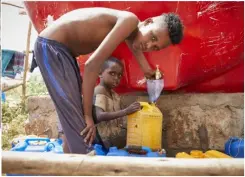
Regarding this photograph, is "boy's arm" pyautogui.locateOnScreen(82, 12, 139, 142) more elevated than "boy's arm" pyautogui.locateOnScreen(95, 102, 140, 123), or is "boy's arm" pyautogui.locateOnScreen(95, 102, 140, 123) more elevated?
"boy's arm" pyautogui.locateOnScreen(82, 12, 139, 142)

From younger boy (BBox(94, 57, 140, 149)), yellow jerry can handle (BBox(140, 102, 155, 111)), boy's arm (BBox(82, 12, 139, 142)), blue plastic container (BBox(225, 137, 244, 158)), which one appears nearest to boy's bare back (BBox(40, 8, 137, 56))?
boy's arm (BBox(82, 12, 139, 142))

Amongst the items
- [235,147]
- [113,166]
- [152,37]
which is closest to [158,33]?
[152,37]

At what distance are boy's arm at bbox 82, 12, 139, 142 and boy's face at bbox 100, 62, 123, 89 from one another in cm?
77

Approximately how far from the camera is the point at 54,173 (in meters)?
1.16

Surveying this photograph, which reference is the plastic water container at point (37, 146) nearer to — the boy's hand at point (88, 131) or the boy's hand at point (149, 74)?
the boy's hand at point (88, 131)

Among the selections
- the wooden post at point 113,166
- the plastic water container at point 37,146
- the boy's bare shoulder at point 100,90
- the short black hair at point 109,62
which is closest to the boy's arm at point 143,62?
the short black hair at point 109,62

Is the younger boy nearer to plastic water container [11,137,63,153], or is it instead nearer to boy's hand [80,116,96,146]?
plastic water container [11,137,63,153]

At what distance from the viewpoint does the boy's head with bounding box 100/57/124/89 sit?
8.36 feet

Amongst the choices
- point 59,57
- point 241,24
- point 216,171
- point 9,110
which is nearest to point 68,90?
point 59,57

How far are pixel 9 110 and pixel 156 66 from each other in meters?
3.85

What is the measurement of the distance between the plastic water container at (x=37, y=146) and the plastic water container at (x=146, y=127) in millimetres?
603

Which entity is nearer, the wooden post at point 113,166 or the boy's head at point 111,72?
the wooden post at point 113,166

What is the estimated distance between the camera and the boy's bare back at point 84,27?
6.18ft

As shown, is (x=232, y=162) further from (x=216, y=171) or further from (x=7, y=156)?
(x=7, y=156)
